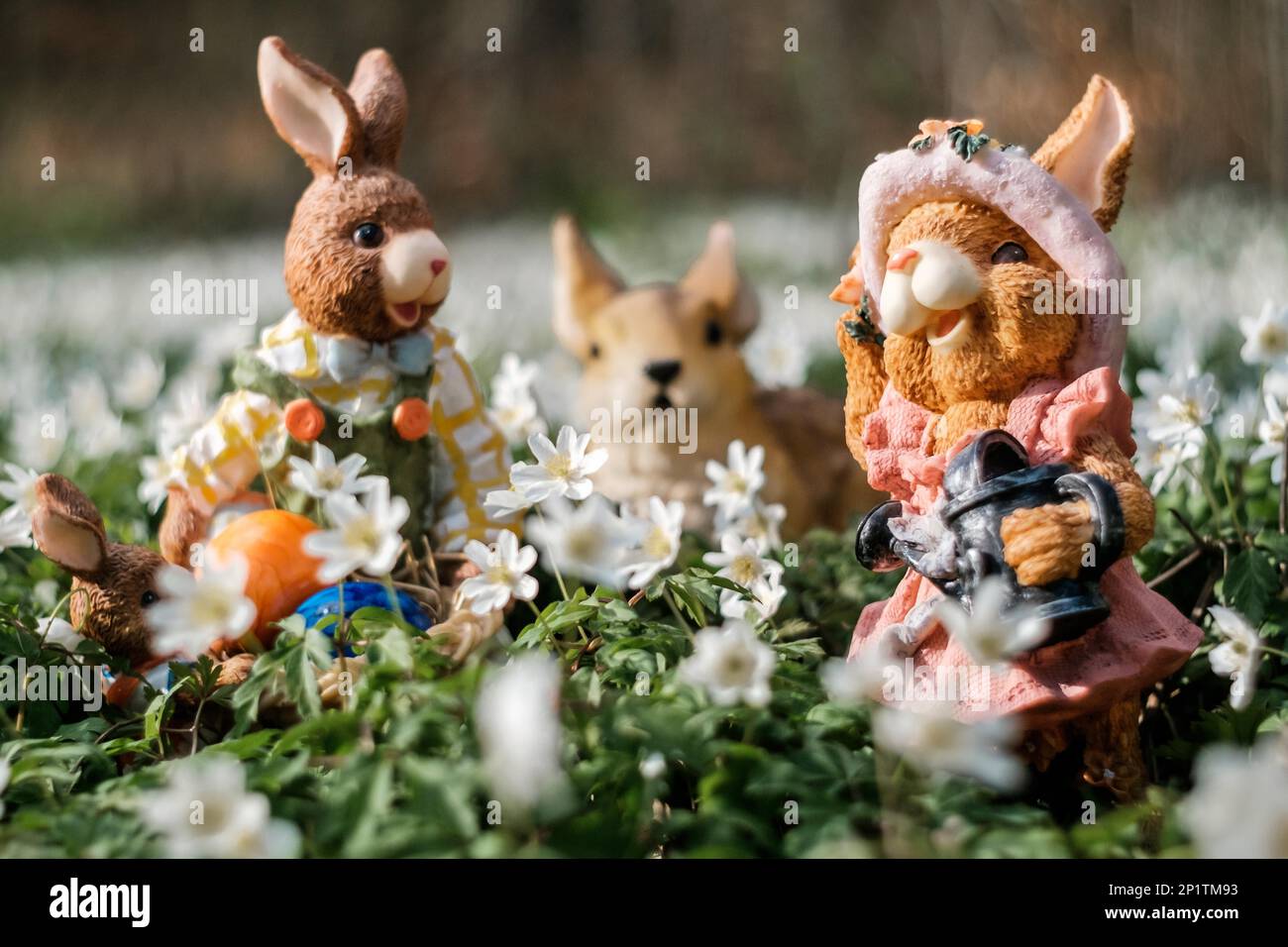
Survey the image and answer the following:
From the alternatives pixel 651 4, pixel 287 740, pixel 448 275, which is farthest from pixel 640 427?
pixel 651 4

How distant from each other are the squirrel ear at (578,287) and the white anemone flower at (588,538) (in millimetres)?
1316

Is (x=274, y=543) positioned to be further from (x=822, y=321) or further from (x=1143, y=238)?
(x=1143, y=238)

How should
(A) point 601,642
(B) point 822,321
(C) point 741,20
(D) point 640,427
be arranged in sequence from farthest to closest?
(C) point 741,20 < (B) point 822,321 < (D) point 640,427 < (A) point 601,642

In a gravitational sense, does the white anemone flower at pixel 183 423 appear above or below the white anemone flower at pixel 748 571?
above

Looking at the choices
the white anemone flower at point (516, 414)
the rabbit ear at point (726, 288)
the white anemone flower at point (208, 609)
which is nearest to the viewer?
the white anemone flower at point (208, 609)

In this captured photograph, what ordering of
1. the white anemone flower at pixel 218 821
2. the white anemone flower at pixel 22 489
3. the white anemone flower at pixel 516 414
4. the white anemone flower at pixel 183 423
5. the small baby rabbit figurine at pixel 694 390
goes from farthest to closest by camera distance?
the small baby rabbit figurine at pixel 694 390
the white anemone flower at pixel 516 414
the white anemone flower at pixel 183 423
the white anemone flower at pixel 22 489
the white anemone flower at pixel 218 821

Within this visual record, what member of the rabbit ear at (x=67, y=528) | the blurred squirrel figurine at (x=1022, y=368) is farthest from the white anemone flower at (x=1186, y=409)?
the rabbit ear at (x=67, y=528)

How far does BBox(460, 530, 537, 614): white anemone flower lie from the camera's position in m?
1.59

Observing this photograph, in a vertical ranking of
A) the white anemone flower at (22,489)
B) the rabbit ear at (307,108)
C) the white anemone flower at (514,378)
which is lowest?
the white anemone flower at (22,489)

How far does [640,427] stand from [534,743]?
1518 millimetres

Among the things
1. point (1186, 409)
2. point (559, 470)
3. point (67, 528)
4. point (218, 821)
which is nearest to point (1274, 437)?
point (1186, 409)

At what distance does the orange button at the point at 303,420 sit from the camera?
1981mm

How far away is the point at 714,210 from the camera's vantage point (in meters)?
7.44

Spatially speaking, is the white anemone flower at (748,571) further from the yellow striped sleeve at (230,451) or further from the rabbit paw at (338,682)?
the yellow striped sleeve at (230,451)
